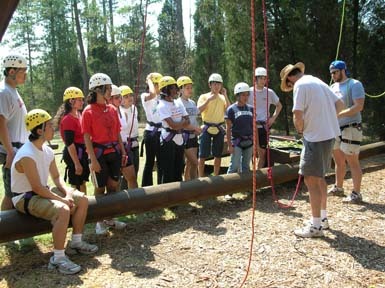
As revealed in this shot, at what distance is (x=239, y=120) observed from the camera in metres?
→ 6.64

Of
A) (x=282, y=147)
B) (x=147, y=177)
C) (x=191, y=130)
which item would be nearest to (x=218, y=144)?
(x=191, y=130)

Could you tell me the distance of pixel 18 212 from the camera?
4.33 meters

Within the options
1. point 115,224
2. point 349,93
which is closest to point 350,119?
point 349,93

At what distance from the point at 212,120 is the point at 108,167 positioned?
7.80ft

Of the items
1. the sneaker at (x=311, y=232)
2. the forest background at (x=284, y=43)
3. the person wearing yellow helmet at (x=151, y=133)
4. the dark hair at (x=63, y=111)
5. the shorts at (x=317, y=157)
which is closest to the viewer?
the shorts at (x=317, y=157)

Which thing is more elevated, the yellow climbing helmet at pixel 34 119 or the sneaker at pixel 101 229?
the yellow climbing helmet at pixel 34 119

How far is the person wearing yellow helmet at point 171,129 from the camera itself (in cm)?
570

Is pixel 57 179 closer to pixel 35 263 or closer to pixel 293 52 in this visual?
pixel 35 263

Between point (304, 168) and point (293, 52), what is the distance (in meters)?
9.74

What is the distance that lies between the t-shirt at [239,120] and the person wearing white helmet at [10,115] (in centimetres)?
331

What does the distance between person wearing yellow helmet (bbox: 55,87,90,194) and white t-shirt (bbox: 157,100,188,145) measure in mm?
1101

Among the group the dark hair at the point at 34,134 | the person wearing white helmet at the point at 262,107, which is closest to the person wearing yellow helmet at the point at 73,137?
the dark hair at the point at 34,134

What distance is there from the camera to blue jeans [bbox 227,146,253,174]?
6816 millimetres

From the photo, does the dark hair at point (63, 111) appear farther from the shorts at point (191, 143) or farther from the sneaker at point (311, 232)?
the sneaker at point (311, 232)
